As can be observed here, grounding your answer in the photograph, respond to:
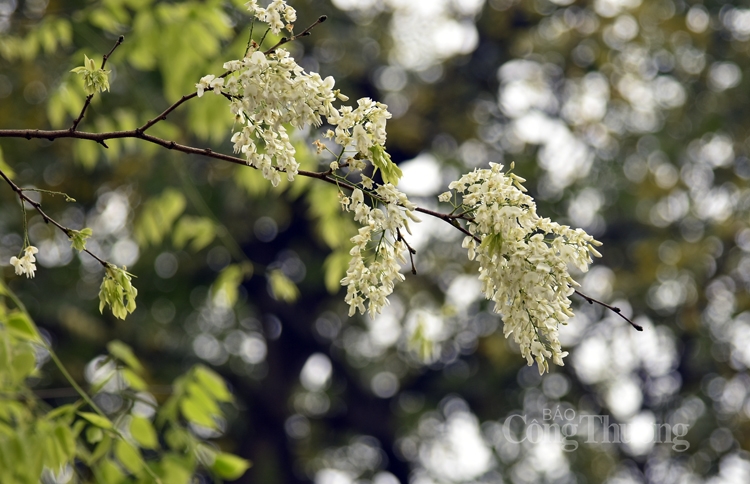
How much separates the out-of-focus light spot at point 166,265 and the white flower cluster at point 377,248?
8871 mm

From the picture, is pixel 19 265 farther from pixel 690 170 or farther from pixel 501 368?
pixel 690 170

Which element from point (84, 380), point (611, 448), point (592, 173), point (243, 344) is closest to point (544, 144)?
point (592, 173)

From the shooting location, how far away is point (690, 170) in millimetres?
10383

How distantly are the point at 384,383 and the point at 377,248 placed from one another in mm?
10628

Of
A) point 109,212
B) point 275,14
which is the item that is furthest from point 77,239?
point 109,212

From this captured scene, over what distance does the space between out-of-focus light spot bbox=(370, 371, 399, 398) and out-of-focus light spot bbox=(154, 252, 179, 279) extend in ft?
11.8

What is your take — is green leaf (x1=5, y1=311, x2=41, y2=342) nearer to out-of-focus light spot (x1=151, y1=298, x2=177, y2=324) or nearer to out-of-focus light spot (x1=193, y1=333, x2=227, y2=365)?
out-of-focus light spot (x1=151, y1=298, x2=177, y2=324)

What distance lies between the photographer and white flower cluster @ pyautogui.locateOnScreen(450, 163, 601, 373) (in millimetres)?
1624

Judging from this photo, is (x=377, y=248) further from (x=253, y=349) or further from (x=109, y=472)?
(x=253, y=349)

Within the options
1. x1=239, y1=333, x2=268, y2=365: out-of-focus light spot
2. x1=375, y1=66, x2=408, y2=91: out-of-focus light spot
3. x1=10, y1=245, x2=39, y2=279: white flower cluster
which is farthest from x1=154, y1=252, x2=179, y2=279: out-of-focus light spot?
x1=10, y1=245, x2=39, y2=279: white flower cluster

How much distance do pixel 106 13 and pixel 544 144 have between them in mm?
7454

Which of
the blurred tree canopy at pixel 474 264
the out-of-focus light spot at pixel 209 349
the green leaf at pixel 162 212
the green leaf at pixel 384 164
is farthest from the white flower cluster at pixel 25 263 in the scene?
the out-of-focus light spot at pixel 209 349

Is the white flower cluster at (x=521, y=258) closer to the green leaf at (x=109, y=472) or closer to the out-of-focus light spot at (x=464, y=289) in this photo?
the green leaf at (x=109, y=472)

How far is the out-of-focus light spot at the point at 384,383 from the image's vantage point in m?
11.9
